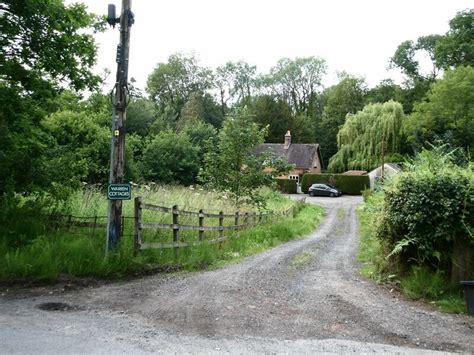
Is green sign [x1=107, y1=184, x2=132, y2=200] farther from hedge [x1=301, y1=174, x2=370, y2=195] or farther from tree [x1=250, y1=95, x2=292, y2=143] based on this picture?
tree [x1=250, y1=95, x2=292, y2=143]

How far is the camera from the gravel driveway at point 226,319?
4898mm

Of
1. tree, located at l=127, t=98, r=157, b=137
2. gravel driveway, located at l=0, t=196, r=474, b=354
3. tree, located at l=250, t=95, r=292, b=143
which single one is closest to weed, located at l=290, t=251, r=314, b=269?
gravel driveway, located at l=0, t=196, r=474, b=354

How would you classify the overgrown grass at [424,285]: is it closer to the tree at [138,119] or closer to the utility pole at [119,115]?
the utility pole at [119,115]

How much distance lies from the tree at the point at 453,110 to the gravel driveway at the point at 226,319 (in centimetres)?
3330

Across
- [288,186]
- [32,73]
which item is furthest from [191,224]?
[288,186]

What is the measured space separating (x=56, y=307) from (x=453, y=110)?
40.6 meters

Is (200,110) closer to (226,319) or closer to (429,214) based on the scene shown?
(429,214)

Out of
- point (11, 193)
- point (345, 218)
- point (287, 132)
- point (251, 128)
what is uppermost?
point (287, 132)

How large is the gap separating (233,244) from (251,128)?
21.6 feet

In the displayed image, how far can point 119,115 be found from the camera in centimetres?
866

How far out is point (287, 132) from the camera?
64.1 m

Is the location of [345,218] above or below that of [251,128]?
below

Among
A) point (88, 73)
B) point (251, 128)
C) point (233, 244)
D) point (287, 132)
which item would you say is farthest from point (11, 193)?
point (287, 132)

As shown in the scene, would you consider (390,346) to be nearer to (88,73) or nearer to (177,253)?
(177,253)
